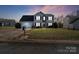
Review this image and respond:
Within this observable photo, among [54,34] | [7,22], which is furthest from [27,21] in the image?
[54,34]

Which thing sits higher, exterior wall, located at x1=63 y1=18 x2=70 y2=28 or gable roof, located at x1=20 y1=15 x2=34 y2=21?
gable roof, located at x1=20 y1=15 x2=34 y2=21

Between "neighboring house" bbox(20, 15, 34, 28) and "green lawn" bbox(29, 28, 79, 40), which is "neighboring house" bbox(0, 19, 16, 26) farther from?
"green lawn" bbox(29, 28, 79, 40)

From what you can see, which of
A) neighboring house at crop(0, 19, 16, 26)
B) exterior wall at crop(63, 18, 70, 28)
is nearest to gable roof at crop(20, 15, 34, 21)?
neighboring house at crop(0, 19, 16, 26)

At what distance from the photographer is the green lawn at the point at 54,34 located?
12.0ft

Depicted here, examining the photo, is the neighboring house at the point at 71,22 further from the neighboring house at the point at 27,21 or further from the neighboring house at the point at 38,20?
the neighboring house at the point at 27,21

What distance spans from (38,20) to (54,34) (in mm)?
229

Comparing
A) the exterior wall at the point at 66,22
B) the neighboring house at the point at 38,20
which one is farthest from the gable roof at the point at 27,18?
the exterior wall at the point at 66,22

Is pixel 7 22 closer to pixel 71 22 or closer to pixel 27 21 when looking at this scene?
pixel 27 21

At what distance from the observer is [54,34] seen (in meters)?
3.68

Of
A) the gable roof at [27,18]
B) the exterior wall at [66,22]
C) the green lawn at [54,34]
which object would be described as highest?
the gable roof at [27,18]

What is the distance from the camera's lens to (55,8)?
363 cm

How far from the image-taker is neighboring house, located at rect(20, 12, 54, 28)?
3.67 m

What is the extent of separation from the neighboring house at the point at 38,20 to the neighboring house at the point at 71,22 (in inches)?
6.0

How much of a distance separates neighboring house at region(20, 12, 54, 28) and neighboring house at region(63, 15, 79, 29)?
0.50 feet
